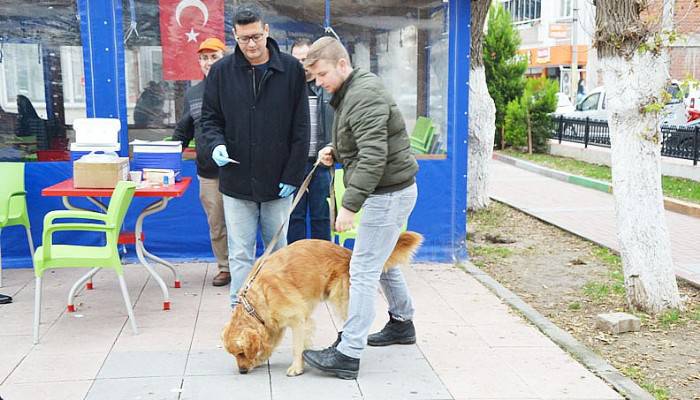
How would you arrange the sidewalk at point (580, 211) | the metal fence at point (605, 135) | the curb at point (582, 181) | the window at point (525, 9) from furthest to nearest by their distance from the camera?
the window at point (525, 9)
the metal fence at point (605, 135)
the curb at point (582, 181)
the sidewalk at point (580, 211)

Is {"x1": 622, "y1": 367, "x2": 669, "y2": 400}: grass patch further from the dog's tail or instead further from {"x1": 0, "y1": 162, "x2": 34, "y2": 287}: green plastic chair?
{"x1": 0, "y1": 162, "x2": 34, "y2": 287}: green plastic chair

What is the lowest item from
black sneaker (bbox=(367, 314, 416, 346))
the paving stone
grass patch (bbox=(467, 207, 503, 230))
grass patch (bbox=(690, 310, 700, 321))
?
grass patch (bbox=(690, 310, 700, 321))

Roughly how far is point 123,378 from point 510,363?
226 centimetres

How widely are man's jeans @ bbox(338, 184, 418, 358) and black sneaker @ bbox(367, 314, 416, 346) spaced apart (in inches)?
21.7

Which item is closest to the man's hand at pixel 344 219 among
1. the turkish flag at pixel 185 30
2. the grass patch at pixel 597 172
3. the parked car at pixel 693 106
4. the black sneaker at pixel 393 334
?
the black sneaker at pixel 393 334

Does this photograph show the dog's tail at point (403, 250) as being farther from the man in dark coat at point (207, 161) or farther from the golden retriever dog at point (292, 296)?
the man in dark coat at point (207, 161)

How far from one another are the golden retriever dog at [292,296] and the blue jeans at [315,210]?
1872mm

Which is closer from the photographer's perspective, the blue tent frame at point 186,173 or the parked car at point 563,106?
the blue tent frame at point 186,173

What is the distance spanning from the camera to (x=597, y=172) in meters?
14.2

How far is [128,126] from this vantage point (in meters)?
6.44

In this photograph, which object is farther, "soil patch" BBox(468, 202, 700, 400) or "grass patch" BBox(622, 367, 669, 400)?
"soil patch" BBox(468, 202, 700, 400)

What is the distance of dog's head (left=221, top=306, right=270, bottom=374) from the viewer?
383 cm

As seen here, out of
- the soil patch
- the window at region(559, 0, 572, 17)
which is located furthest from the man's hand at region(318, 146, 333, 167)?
the window at region(559, 0, 572, 17)

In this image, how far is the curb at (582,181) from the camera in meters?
10.3
